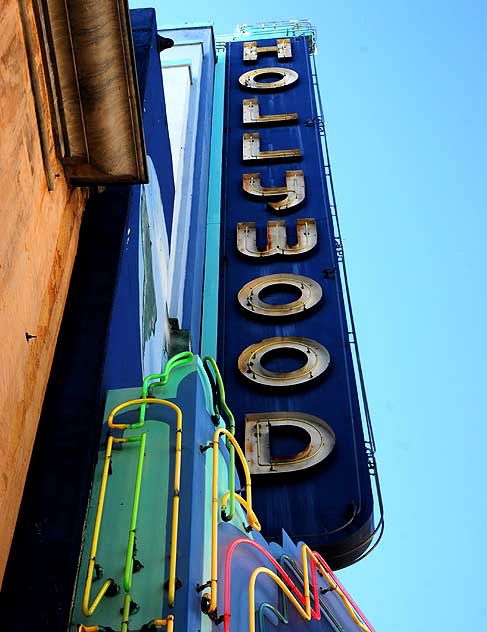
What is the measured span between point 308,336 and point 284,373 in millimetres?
985

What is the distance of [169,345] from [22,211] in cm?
541

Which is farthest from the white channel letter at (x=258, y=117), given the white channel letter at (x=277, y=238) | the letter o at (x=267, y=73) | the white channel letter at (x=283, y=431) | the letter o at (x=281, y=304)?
the white channel letter at (x=283, y=431)

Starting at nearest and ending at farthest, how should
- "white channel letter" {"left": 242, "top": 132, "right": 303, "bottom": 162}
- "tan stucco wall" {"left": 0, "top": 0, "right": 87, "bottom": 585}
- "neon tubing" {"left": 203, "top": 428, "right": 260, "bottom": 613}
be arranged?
"neon tubing" {"left": 203, "top": 428, "right": 260, "bottom": 613} → "tan stucco wall" {"left": 0, "top": 0, "right": 87, "bottom": 585} → "white channel letter" {"left": 242, "top": 132, "right": 303, "bottom": 162}

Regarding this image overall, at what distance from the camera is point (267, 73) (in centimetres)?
2170

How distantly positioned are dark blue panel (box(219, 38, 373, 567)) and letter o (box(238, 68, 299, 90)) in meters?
0.98

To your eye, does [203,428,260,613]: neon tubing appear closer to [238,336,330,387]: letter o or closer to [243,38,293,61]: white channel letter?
[238,336,330,387]: letter o

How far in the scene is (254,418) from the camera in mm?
10750

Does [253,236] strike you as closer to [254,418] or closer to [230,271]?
[230,271]

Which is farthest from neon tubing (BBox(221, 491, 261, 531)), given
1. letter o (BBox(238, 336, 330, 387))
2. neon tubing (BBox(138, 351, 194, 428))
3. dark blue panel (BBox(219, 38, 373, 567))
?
letter o (BBox(238, 336, 330, 387))

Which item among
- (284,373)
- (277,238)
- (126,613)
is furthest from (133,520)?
(277,238)

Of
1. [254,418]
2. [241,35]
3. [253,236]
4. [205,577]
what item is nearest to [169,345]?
[254,418]

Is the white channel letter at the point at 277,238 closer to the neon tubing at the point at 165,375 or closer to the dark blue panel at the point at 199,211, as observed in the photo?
the dark blue panel at the point at 199,211

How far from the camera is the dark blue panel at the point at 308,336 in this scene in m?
9.54

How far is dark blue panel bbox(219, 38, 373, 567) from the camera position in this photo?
31.3 ft
